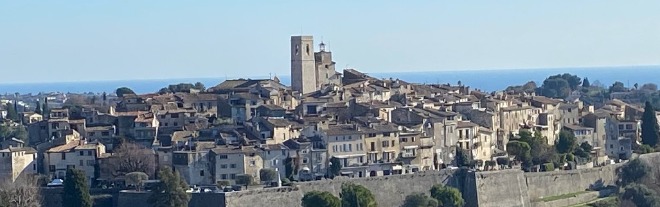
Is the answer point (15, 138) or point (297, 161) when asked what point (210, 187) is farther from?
point (15, 138)

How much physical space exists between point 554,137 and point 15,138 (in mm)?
17739

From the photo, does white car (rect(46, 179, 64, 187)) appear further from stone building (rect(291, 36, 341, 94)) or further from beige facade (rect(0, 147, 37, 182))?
stone building (rect(291, 36, 341, 94))

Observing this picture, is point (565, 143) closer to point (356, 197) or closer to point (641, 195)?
point (641, 195)

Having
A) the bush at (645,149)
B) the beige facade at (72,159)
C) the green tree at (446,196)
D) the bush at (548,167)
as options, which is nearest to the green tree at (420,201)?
the green tree at (446,196)

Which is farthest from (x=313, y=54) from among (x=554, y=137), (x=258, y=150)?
(x=258, y=150)

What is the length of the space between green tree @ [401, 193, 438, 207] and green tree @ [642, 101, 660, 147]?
13.9 meters

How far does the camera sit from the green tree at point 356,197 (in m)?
38.2

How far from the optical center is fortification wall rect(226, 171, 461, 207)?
37.6 m

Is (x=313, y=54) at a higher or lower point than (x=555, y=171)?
higher

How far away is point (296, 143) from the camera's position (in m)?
40.8

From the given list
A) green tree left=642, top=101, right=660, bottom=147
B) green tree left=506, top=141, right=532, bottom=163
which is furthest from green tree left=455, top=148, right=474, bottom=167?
green tree left=642, top=101, right=660, bottom=147

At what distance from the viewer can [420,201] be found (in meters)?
40.2

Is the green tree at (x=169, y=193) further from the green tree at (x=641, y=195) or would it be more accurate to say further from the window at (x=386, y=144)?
the green tree at (x=641, y=195)

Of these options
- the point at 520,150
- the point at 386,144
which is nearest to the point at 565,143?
the point at 520,150
